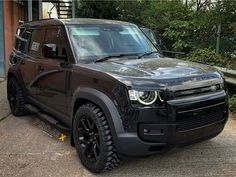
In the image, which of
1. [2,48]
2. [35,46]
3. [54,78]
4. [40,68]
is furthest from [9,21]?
[54,78]

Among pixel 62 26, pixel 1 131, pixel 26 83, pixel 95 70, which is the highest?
pixel 62 26

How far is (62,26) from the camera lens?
5422mm

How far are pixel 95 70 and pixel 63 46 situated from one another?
961 mm

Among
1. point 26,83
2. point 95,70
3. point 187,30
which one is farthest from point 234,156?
point 187,30

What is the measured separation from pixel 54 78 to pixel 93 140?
1.34 meters

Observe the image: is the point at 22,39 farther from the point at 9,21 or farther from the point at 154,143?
the point at 9,21

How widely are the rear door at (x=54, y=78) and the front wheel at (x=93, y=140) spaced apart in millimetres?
577

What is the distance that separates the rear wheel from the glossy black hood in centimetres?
264

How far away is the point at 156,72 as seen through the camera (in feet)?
14.1

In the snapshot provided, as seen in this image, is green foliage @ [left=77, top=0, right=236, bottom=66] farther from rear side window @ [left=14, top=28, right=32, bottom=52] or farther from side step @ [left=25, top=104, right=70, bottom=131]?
side step @ [left=25, top=104, right=70, bottom=131]

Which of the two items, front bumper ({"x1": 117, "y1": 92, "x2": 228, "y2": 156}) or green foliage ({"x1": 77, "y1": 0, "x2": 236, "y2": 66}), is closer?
front bumper ({"x1": 117, "y1": 92, "x2": 228, "y2": 156})

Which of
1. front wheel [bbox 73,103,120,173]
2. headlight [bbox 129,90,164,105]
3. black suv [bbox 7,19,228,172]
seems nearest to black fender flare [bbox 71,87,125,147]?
black suv [bbox 7,19,228,172]

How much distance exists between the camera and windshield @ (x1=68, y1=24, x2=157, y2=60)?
201 inches

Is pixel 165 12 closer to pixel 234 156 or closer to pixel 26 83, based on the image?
pixel 26 83
